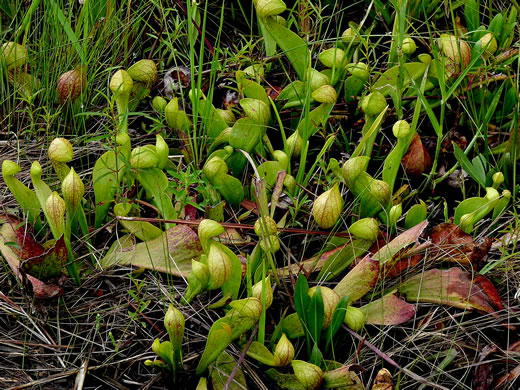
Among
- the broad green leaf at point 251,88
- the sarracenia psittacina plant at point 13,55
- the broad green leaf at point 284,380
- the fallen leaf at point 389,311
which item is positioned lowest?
the broad green leaf at point 284,380

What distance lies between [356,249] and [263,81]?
2.20 feet

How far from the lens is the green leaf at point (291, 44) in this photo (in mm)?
1688

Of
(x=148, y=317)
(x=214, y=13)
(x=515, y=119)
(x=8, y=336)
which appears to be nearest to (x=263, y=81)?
(x=214, y=13)

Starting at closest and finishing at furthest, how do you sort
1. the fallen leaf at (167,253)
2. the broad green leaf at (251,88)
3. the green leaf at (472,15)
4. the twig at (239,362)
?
the twig at (239,362), the fallen leaf at (167,253), the broad green leaf at (251,88), the green leaf at (472,15)

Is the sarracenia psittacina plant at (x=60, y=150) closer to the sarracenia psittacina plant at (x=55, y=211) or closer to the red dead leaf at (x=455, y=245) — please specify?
the sarracenia psittacina plant at (x=55, y=211)

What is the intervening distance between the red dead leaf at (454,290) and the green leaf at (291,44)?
0.67m

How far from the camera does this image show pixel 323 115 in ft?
5.47

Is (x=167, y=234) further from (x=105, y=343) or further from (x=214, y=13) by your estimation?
(x=214, y=13)

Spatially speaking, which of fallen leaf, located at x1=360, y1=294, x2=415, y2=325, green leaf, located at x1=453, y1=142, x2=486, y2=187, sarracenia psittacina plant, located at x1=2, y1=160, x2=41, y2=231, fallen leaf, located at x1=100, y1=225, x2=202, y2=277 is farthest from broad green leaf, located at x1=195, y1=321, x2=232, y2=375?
green leaf, located at x1=453, y1=142, x2=486, y2=187

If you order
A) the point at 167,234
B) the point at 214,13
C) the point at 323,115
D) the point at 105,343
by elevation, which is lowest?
the point at 105,343

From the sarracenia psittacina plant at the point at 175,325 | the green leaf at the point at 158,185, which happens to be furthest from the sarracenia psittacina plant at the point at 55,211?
the sarracenia psittacina plant at the point at 175,325

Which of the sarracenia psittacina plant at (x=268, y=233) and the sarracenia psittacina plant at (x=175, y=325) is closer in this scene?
the sarracenia psittacina plant at (x=175, y=325)

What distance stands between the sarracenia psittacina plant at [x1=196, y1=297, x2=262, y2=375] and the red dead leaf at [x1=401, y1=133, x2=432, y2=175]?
0.66m

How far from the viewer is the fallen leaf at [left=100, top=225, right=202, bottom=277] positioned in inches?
54.9
